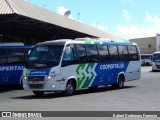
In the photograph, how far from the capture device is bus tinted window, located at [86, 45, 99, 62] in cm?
2137

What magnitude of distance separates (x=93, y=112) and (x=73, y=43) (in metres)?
7.50

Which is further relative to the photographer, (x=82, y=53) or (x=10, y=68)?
(x=10, y=68)

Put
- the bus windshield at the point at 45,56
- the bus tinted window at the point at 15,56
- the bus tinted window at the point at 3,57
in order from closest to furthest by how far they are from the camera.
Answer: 1. the bus windshield at the point at 45,56
2. the bus tinted window at the point at 3,57
3. the bus tinted window at the point at 15,56

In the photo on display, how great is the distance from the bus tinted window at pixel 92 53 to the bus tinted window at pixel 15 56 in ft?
14.8

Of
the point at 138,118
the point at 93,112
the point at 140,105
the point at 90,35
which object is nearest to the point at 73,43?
the point at 140,105

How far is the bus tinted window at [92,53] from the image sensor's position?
21.4 meters

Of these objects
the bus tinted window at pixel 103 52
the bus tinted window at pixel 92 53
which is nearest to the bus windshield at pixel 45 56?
the bus tinted window at pixel 92 53

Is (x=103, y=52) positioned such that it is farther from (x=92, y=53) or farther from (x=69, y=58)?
(x=69, y=58)

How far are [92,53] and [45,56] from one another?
328 centimetres

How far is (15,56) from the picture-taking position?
24.2 metres

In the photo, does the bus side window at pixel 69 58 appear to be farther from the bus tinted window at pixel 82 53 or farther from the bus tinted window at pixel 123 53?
the bus tinted window at pixel 123 53

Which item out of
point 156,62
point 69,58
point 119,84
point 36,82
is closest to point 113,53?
point 119,84

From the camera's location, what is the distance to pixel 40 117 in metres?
11.9

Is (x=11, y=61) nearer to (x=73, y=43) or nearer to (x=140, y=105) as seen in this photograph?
(x=73, y=43)
